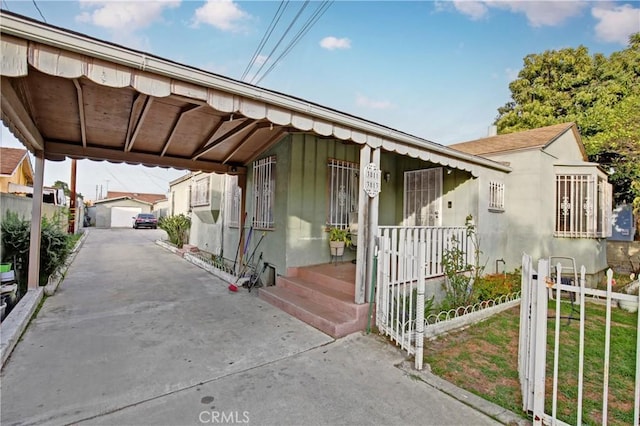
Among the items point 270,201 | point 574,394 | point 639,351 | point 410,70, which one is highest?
point 410,70

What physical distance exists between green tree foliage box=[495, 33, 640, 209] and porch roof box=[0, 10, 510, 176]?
5.84 metres

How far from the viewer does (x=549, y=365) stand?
3439 millimetres

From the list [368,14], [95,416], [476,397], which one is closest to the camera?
[95,416]

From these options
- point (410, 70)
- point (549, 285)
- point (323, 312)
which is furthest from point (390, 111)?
point (549, 285)

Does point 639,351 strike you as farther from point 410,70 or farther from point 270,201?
point 410,70

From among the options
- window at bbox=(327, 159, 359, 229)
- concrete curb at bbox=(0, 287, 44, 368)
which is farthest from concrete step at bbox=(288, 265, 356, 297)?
concrete curb at bbox=(0, 287, 44, 368)

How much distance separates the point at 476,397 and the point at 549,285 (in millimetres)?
1237

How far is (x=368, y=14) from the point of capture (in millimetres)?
7340

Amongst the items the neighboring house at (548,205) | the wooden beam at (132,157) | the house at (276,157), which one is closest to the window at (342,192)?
the house at (276,157)

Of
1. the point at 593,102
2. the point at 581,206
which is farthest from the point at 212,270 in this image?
the point at 593,102

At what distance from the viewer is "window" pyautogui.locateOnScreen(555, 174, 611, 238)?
7.41 meters

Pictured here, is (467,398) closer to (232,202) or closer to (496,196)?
(496,196)

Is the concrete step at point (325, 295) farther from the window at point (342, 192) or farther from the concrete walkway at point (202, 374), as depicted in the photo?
the window at point (342, 192)

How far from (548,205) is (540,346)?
6806 mm
